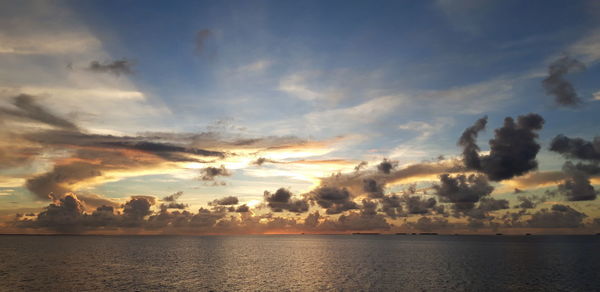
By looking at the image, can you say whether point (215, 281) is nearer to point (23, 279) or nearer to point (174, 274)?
point (174, 274)

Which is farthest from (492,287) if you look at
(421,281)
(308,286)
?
(308,286)

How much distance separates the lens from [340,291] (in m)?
77.1

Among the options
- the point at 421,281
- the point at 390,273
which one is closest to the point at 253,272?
the point at 390,273

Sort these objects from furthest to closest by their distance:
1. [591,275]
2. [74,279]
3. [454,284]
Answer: [591,275] < [74,279] < [454,284]

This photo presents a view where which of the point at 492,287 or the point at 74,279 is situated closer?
the point at 492,287

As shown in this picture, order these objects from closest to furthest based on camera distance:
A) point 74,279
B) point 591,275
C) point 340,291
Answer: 1. point 340,291
2. point 74,279
3. point 591,275

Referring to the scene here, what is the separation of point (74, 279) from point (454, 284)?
90.5 meters

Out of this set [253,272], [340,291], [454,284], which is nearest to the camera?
[340,291]

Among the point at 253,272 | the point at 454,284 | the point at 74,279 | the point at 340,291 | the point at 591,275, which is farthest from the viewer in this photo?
the point at 253,272

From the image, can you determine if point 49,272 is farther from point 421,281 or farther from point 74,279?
point 421,281

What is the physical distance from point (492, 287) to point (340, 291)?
109 feet

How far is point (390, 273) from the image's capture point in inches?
4158

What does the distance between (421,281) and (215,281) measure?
49956mm

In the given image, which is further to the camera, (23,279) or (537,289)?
(23,279)
